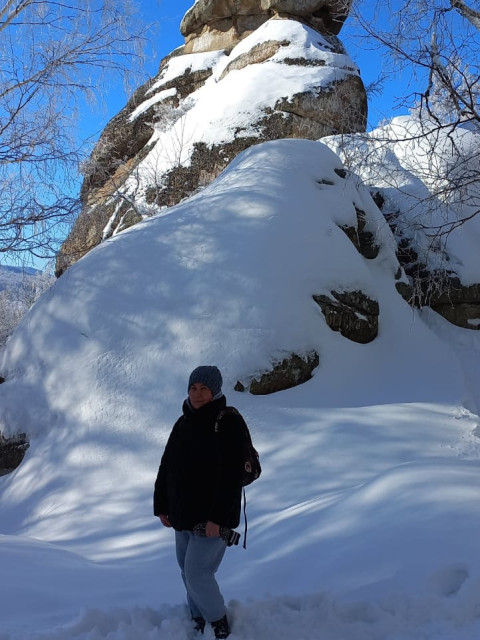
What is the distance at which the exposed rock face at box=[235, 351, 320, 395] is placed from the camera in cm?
639

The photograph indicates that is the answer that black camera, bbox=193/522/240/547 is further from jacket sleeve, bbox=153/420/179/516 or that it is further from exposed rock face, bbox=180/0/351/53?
exposed rock face, bbox=180/0/351/53

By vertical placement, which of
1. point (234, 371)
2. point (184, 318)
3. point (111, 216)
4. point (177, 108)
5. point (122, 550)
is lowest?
point (122, 550)

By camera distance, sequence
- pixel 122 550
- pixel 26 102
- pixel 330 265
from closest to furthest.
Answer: pixel 122 550 → pixel 26 102 → pixel 330 265

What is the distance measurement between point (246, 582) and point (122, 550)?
1647mm

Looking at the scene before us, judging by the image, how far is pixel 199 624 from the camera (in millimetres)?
2449

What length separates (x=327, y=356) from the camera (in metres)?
7.02

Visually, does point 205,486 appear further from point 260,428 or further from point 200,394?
point 260,428

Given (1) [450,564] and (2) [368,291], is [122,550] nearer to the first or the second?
(1) [450,564]

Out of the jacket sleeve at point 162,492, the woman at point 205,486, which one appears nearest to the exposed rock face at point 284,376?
the jacket sleeve at point 162,492

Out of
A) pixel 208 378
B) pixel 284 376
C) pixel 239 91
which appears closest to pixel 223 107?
pixel 239 91

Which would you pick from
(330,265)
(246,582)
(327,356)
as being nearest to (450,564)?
(246,582)

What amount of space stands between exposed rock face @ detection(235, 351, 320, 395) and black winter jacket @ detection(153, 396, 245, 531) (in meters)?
3.84

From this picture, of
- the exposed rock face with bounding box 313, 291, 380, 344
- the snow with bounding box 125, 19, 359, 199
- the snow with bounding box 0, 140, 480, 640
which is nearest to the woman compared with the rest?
the snow with bounding box 0, 140, 480, 640

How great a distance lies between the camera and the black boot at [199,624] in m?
2.43
